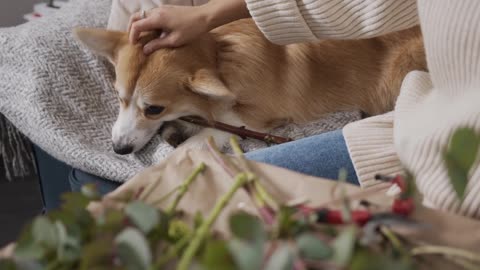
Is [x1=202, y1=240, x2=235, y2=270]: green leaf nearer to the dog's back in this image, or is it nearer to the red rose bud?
the red rose bud

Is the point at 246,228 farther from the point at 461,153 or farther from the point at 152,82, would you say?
the point at 152,82

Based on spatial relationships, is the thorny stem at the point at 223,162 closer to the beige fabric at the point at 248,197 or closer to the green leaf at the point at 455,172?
the beige fabric at the point at 248,197

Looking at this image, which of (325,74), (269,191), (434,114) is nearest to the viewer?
(269,191)

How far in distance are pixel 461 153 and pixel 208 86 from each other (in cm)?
93

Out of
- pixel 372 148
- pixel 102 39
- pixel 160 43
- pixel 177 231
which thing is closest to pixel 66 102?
pixel 102 39

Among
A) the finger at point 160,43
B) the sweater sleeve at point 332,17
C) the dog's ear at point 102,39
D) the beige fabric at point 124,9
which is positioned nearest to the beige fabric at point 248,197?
the sweater sleeve at point 332,17

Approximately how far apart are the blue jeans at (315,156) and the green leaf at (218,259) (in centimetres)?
64

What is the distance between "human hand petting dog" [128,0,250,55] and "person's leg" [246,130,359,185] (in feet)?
1.15

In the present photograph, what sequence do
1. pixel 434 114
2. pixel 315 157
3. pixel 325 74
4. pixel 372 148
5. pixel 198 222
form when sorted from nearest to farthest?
pixel 198 222, pixel 434 114, pixel 372 148, pixel 315 157, pixel 325 74

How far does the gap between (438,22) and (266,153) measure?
0.39m

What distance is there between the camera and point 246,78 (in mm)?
1452

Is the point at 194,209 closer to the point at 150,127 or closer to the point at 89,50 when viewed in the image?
the point at 150,127

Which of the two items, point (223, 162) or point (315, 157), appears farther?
point (315, 157)

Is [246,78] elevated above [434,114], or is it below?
below
